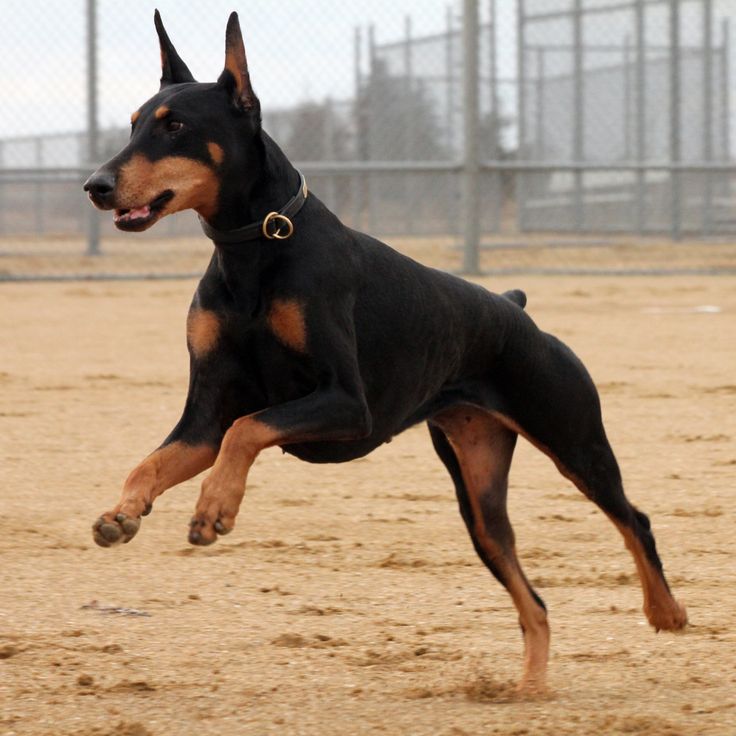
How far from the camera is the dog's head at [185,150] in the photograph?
3.33 metres

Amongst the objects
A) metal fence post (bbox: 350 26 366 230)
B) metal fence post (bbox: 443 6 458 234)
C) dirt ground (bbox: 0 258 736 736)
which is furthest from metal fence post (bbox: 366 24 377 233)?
dirt ground (bbox: 0 258 736 736)

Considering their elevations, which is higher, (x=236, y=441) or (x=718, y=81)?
(x=718, y=81)

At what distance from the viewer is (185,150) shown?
11.1ft

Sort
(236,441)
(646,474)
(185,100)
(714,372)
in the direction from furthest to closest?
(714,372), (646,474), (185,100), (236,441)

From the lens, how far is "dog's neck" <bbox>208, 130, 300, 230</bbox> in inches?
137

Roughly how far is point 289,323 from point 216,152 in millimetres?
419

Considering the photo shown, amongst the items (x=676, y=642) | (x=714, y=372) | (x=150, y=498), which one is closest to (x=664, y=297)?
(x=714, y=372)

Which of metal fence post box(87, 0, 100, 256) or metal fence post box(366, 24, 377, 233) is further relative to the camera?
metal fence post box(366, 24, 377, 233)

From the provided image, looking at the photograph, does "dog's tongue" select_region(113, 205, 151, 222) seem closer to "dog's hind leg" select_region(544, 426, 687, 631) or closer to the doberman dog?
the doberman dog

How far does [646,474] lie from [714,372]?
2918 millimetres

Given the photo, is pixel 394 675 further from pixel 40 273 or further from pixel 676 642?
pixel 40 273

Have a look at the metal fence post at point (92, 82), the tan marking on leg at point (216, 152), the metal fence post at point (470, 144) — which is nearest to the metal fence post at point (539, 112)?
the metal fence post at point (470, 144)

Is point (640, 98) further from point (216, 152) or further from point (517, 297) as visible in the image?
point (216, 152)

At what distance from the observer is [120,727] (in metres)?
3.29
